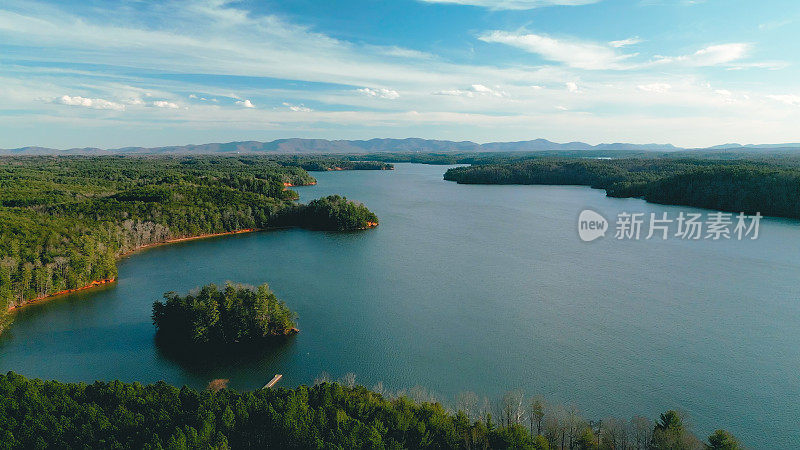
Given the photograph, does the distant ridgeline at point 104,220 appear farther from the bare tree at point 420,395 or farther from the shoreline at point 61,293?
the bare tree at point 420,395

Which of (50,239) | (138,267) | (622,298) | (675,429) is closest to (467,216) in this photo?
(622,298)

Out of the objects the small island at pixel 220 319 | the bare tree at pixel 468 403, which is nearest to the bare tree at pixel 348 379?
the bare tree at pixel 468 403

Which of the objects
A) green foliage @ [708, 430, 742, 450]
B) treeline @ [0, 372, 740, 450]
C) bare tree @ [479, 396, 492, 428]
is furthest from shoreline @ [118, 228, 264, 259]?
green foliage @ [708, 430, 742, 450]

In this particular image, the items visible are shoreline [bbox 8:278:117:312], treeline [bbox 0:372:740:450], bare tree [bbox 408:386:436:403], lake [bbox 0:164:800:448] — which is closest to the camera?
treeline [bbox 0:372:740:450]

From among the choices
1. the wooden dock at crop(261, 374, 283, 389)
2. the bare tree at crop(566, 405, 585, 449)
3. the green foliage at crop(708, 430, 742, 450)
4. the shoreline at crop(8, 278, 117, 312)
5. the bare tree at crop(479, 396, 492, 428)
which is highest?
the green foliage at crop(708, 430, 742, 450)

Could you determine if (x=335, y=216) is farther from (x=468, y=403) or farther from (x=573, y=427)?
(x=573, y=427)

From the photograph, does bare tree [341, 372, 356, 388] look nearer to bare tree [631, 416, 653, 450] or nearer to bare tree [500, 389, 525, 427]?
bare tree [500, 389, 525, 427]

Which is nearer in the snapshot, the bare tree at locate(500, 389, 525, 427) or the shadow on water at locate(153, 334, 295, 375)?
the bare tree at locate(500, 389, 525, 427)
